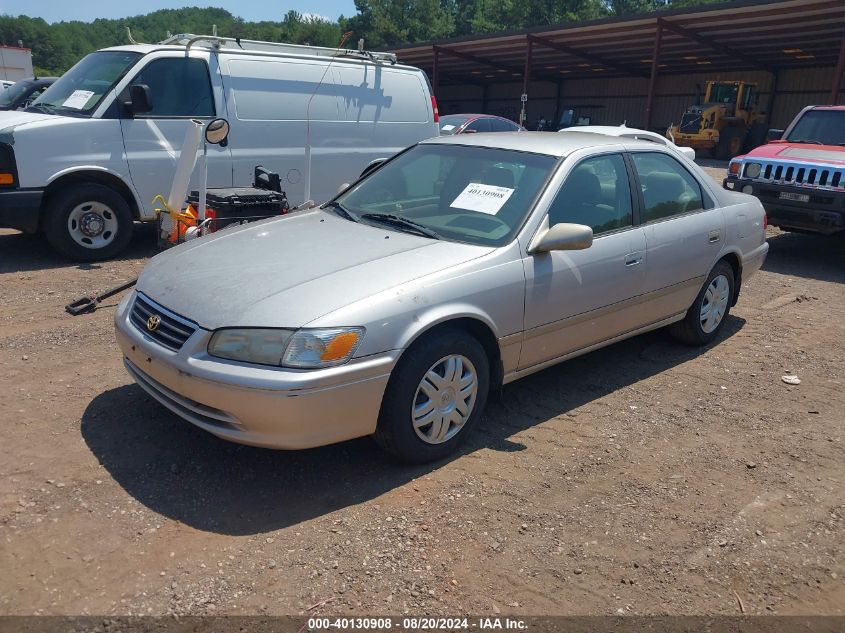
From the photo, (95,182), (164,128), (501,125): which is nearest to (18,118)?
(95,182)

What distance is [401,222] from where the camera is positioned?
408cm

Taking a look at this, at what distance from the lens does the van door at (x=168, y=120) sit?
7125 mm

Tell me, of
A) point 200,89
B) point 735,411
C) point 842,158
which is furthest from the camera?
point 842,158

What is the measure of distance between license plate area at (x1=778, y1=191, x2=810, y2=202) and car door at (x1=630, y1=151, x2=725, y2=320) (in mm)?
3920

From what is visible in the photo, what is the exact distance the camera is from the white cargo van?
22.0ft

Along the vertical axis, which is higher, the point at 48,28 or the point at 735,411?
the point at 48,28

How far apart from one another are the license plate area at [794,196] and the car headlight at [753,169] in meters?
0.51

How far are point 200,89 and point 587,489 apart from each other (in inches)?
239

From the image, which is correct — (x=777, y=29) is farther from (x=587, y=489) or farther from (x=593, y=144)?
(x=587, y=489)

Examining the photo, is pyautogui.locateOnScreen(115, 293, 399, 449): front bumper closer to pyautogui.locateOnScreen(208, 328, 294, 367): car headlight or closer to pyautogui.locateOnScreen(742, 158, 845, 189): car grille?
pyautogui.locateOnScreen(208, 328, 294, 367): car headlight

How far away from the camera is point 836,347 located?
18.5 feet

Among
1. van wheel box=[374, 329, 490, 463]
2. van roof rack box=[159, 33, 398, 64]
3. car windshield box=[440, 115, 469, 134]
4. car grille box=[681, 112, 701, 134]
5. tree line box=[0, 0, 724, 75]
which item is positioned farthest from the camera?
tree line box=[0, 0, 724, 75]

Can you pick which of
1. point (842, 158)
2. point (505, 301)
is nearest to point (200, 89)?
point (505, 301)

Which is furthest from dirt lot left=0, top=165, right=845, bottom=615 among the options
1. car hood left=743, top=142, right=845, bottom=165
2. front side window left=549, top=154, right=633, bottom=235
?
car hood left=743, top=142, right=845, bottom=165
